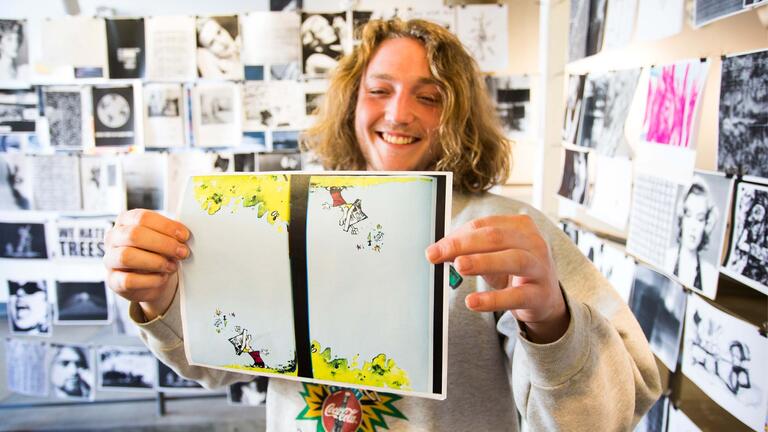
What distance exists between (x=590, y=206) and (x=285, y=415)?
902 millimetres

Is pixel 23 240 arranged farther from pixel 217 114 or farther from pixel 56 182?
pixel 217 114

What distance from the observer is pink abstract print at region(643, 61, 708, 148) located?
78cm

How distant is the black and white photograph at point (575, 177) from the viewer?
122 centimetres

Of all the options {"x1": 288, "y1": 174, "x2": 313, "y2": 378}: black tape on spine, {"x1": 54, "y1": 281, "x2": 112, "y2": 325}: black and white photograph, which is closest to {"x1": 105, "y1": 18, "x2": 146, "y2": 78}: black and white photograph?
{"x1": 54, "y1": 281, "x2": 112, "y2": 325}: black and white photograph

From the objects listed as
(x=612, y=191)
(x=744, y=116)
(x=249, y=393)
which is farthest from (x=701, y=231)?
(x=249, y=393)

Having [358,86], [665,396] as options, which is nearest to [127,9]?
[358,86]

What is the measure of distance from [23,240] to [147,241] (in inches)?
64.9

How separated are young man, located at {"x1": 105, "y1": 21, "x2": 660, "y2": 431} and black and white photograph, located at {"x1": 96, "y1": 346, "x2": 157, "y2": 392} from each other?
131 centimetres

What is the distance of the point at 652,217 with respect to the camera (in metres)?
0.90

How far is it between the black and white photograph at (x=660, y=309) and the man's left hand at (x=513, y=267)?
1.58 ft

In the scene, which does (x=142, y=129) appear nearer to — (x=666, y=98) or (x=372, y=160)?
(x=372, y=160)

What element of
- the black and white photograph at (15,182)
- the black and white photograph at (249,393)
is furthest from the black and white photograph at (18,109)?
the black and white photograph at (249,393)

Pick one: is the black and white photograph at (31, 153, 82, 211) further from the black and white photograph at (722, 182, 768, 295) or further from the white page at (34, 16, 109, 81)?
the black and white photograph at (722, 182, 768, 295)

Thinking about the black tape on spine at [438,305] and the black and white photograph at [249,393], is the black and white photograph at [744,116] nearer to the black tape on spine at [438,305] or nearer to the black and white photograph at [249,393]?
the black tape on spine at [438,305]
